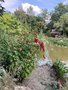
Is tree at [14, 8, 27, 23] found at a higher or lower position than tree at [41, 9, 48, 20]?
higher

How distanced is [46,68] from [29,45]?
Answer: 171 cm

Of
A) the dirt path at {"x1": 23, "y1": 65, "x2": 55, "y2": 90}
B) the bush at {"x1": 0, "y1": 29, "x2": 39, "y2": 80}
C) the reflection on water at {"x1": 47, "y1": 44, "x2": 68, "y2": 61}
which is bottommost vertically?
the reflection on water at {"x1": 47, "y1": 44, "x2": 68, "y2": 61}

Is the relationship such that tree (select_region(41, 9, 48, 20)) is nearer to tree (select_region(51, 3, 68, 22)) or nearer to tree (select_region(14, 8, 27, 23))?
tree (select_region(51, 3, 68, 22))

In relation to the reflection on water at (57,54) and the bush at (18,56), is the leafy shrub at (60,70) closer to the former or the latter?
the bush at (18,56)

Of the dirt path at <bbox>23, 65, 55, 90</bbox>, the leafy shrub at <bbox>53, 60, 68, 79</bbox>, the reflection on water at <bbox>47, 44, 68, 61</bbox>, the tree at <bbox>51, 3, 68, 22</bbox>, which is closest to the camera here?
the dirt path at <bbox>23, 65, 55, 90</bbox>

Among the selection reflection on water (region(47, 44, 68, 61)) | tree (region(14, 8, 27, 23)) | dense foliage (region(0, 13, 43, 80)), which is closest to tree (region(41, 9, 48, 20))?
tree (region(14, 8, 27, 23))

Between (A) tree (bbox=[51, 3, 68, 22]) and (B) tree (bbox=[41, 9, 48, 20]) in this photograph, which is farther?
(B) tree (bbox=[41, 9, 48, 20])

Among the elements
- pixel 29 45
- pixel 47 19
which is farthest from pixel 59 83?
pixel 47 19

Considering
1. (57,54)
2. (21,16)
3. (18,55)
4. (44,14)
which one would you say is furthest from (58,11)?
(18,55)

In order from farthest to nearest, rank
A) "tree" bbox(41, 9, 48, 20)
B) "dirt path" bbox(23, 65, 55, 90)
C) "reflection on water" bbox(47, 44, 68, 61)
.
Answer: "tree" bbox(41, 9, 48, 20), "reflection on water" bbox(47, 44, 68, 61), "dirt path" bbox(23, 65, 55, 90)

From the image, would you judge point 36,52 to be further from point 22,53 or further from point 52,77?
point 52,77

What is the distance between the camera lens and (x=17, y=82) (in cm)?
592

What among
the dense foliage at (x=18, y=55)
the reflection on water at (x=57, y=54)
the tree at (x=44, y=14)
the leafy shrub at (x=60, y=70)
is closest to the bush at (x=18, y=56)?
the dense foliage at (x=18, y=55)

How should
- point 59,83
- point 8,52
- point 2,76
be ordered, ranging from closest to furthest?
point 2,76, point 8,52, point 59,83
